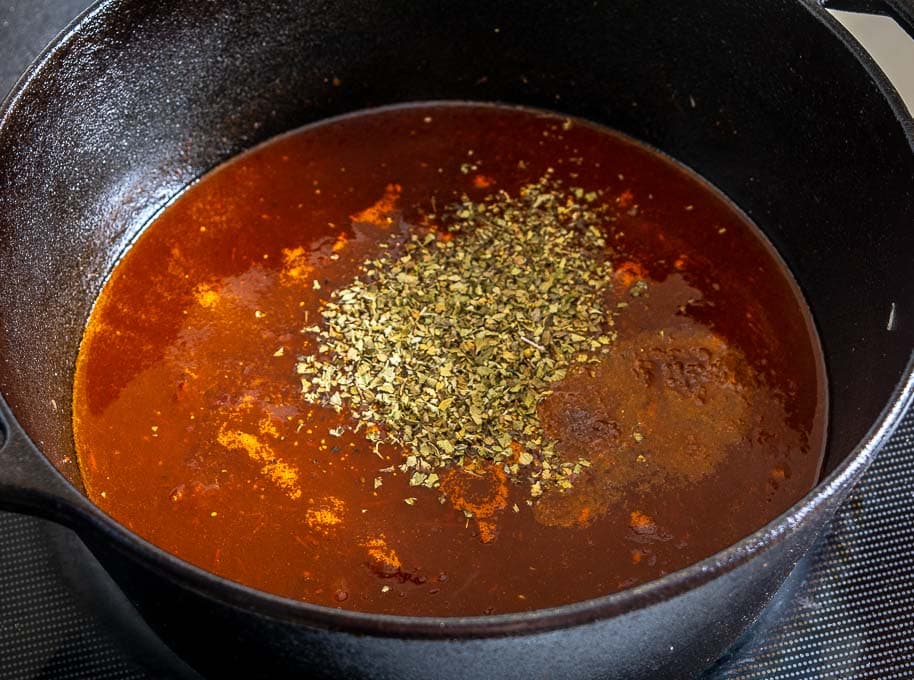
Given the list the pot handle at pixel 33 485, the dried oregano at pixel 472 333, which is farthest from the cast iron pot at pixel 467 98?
the dried oregano at pixel 472 333

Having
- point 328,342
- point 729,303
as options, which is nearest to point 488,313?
point 328,342

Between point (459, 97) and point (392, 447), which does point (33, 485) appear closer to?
point (392, 447)

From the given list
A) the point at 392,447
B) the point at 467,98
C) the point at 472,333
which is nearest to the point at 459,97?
the point at 467,98

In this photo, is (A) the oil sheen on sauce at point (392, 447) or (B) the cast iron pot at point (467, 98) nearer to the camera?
(B) the cast iron pot at point (467, 98)

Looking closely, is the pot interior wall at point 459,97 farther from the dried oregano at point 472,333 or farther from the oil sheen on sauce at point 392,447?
the dried oregano at point 472,333

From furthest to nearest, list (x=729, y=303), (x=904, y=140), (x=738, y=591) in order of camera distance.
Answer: (x=729, y=303)
(x=904, y=140)
(x=738, y=591)

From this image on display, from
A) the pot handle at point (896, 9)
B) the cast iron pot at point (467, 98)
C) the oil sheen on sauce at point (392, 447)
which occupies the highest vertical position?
the pot handle at point (896, 9)

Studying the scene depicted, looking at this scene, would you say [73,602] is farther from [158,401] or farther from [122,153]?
[122,153]
